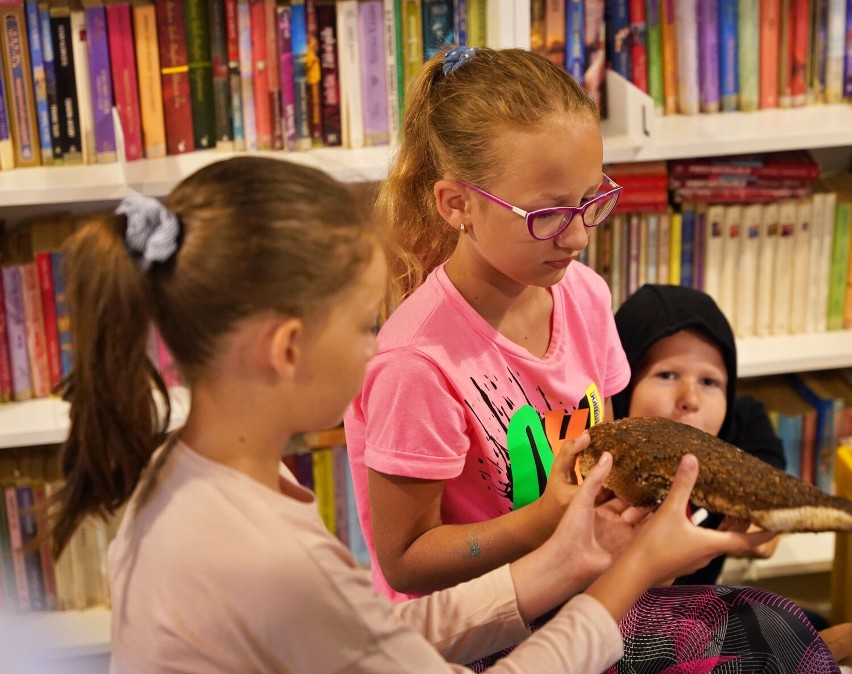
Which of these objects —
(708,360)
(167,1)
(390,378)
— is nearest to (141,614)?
(390,378)

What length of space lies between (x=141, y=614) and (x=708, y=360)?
1001 mm

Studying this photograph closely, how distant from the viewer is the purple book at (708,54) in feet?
6.07

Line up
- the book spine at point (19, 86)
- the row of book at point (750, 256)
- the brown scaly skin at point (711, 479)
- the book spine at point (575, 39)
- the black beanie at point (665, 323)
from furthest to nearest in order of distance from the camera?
the row of book at point (750, 256), the book spine at point (575, 39), the book spine at point (19, 86), the black beanie at point (665, 323), the brown scaly skin at point (711, 479)

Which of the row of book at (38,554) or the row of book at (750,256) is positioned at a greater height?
the row of book at (750,256)

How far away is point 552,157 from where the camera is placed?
110 centimetres

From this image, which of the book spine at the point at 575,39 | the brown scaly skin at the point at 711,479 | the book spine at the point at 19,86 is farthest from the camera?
the book spine at the point at 575,39

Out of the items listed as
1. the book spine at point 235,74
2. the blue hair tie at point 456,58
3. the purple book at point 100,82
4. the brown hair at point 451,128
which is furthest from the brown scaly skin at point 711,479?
the purple book at point 100,82

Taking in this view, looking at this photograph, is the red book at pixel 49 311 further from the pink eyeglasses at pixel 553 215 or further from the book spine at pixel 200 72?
the pink eyeglasses at pixel 553 215

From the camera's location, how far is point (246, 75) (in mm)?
1760

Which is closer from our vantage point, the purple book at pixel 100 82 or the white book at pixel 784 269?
the purple book at pixel 100 82

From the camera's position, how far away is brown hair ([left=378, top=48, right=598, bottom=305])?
113 centimetres

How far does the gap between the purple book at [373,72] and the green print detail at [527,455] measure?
753 mm

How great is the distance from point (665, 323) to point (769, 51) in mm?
655

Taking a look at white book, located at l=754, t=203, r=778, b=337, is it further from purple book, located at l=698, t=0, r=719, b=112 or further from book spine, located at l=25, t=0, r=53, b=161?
book spine, located at l=25, t=0, r=53, b=161
